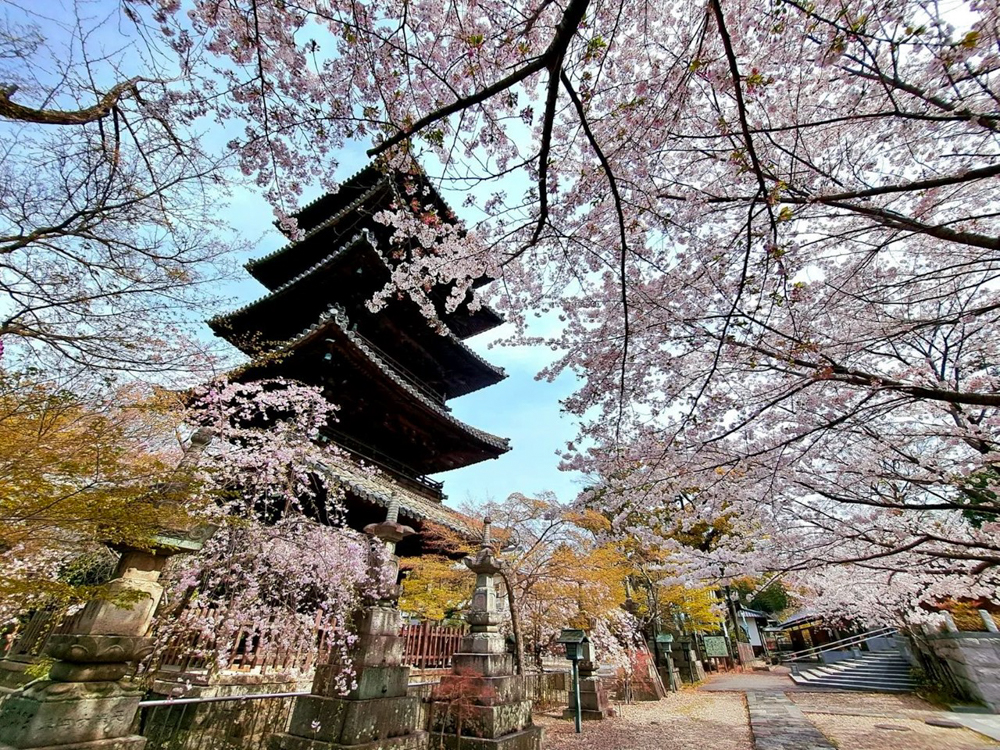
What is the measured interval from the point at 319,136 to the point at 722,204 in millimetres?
3544

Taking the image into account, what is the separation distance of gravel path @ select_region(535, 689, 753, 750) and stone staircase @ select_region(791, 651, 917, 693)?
478 cm

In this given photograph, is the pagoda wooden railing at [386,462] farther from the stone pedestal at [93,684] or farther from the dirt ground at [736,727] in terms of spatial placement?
the dirt ground at [736,727]

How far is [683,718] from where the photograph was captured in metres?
9.04

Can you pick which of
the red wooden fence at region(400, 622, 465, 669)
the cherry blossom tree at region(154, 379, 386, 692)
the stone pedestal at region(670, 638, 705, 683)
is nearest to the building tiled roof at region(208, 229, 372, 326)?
the cherry blossom tree at region(154, 379, 386, 692)

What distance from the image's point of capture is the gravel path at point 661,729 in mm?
6813

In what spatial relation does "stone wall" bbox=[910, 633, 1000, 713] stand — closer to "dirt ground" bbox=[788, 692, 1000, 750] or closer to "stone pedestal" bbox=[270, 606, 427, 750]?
"dirt ground" bbox=[788, 692, 1000, 750]

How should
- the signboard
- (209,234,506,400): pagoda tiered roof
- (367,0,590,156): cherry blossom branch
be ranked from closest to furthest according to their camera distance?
(367,0,590,156): cherry blossom branch
(209,234,506,400): pagoda tiered roof
the signboard

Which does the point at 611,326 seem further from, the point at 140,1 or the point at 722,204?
the point at 140,1

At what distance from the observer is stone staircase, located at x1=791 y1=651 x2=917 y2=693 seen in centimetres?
1209

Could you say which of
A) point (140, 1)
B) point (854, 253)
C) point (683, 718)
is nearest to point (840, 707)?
point (683, 718)

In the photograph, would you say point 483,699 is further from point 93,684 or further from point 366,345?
point 366,345

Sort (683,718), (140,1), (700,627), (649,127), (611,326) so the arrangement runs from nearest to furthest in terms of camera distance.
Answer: (140,1), (649,127), (611,326), (683,718), (700,627)

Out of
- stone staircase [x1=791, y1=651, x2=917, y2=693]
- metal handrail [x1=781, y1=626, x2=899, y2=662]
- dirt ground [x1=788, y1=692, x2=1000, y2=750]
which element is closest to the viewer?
dirt ground [x1=788, y1=692, x2=1000, y2=750]

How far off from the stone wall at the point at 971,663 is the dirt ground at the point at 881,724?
93cm
